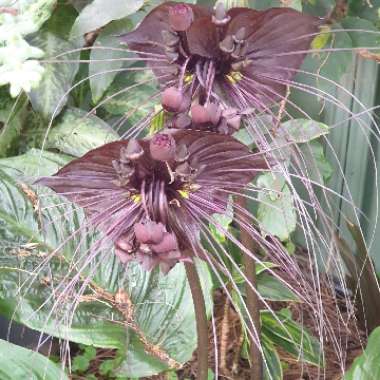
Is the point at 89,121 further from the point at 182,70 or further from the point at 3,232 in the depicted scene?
the point at 182,70

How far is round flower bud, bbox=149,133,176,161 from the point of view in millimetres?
490

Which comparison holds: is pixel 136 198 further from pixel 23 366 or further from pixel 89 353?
pixel 89 353

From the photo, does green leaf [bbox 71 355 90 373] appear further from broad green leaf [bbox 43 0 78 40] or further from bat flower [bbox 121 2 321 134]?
bat flower [bbox 121 2 321 134]

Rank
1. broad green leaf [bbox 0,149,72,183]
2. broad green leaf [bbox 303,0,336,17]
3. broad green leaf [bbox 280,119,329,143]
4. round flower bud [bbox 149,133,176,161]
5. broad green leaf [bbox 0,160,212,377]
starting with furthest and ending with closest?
broad green leaf [bbox 303,0,336,17], broad green leaf [bbox 0,149,72,183], broad green leaf [bbox 0,160,212,377], broad green leaf [bbox 280,119,329,143], round flower bud [bbox 149,133,176,161]

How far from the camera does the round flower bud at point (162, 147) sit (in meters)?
0.49

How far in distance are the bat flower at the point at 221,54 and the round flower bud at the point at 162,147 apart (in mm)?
67

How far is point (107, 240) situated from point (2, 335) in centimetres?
93

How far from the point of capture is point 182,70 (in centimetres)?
59

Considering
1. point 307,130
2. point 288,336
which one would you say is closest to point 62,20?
point 307,130

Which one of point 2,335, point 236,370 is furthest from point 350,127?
point 2,335

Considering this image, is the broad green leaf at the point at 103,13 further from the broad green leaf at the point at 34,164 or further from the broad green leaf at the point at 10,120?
the broad green leaf at the point at 10,120

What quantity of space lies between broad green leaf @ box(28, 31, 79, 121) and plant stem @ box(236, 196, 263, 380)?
0.64 metres

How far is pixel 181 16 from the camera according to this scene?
53 cm

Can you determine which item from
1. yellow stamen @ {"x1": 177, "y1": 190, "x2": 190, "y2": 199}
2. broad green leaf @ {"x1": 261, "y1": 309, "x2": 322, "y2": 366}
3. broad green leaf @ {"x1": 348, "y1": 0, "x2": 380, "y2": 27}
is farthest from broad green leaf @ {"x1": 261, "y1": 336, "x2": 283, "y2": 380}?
broad green leaf @ {"x1": 348, "y1": 0, "x2": 380, "y2": 27}
